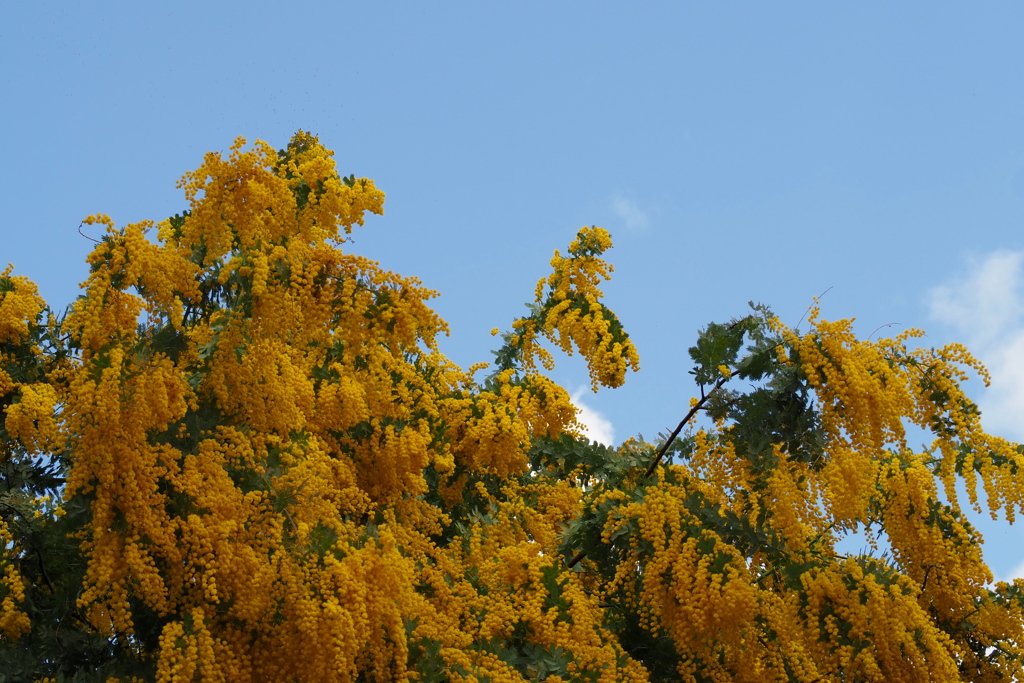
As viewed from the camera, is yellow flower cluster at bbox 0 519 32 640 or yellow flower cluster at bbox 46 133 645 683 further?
yellow flower cluster at bbox 0 519 32 640

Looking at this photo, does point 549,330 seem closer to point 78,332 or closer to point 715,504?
point 715,504

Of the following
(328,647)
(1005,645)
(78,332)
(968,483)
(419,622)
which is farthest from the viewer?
(1005,645)

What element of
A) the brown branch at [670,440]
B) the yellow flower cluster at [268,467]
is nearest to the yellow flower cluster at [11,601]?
the yellow flower cluster at [268,467]

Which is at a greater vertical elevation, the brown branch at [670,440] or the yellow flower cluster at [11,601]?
the brown branch at [670,440]

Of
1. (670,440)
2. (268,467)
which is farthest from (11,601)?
(670,440)

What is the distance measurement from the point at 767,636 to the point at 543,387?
13.0 ft

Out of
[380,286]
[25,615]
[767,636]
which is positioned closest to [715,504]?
[767,636]

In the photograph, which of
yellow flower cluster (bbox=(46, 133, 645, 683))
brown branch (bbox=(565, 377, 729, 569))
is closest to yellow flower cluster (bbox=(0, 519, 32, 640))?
yellow flower cluster (bbox=(46, 133, 645, 683))

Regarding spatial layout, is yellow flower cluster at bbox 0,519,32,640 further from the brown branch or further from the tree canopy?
the brown branch

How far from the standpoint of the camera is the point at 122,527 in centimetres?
704

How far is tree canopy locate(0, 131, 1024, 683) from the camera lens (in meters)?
7.03

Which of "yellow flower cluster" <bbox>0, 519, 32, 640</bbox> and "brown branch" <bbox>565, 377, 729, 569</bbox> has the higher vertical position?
"brown branch" <bbox>565, 377, 729, 569</bbox>

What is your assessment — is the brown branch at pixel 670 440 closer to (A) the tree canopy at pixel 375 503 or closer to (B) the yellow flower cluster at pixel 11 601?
(A) the tree canopy at pixel 375 503

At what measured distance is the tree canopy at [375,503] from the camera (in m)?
7.03
